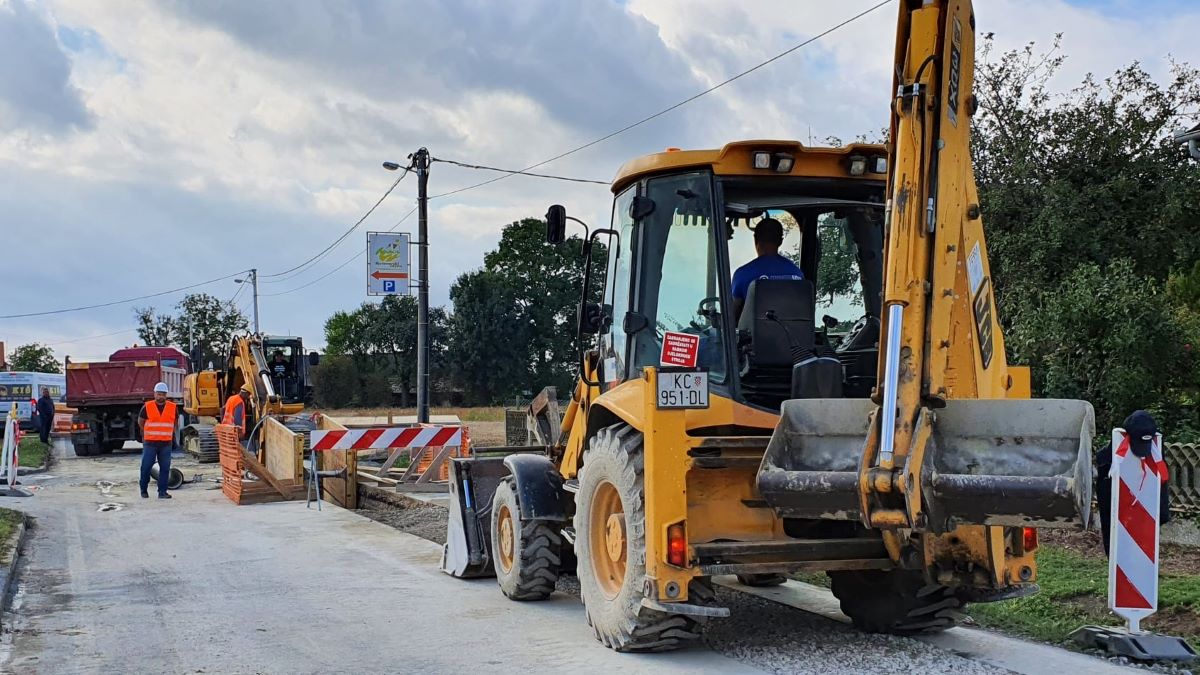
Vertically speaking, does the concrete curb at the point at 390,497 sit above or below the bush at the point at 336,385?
below

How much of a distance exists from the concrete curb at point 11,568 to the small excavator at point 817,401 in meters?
3.89

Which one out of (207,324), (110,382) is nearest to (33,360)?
(207,324)

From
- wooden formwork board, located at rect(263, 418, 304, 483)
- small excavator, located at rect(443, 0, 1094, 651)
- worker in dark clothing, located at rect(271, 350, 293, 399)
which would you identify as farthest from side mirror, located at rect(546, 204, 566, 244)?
worker in dark clothing, located at rect(271, 350, 293, 399)

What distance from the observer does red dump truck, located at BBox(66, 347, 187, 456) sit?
2814cm

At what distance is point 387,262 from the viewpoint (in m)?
27.5

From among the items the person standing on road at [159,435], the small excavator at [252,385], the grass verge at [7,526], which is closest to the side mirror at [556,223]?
the grass verge at [7,526]

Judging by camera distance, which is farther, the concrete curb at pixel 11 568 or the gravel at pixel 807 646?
the concrete curb at pixel 11 568

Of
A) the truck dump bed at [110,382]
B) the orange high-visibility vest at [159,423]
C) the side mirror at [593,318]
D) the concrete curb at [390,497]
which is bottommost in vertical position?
the concrete curb at [390,497]

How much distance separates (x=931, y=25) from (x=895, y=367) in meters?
1.69

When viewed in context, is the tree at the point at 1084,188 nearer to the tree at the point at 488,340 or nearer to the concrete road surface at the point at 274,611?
the concrete road surface at the point at 274,611

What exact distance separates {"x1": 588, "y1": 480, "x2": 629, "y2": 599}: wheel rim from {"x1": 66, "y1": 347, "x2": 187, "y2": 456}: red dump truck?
24937mm

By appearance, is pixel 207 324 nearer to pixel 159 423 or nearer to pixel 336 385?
pixel 336 385

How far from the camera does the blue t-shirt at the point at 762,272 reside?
661cm

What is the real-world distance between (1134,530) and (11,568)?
866 centimetres
